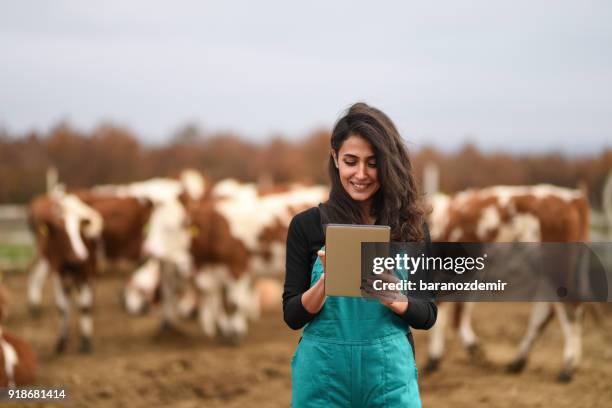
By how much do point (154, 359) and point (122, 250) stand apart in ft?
9.19

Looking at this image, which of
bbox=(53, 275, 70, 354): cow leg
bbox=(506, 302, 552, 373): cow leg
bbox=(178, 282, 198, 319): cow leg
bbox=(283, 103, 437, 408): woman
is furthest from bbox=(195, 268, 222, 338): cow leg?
bbox=(283, 103, 437, 408): woman

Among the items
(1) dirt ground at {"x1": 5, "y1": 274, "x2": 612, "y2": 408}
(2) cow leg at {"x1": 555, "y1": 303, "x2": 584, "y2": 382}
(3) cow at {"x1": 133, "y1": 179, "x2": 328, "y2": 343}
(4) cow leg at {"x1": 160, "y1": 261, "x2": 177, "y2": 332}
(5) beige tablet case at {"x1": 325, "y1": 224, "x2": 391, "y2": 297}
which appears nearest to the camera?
(5) beige tablet case at {"x1": 325, "y1": 224, "x2": 391, "y2": 297}

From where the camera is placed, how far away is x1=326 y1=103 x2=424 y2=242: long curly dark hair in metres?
2.09

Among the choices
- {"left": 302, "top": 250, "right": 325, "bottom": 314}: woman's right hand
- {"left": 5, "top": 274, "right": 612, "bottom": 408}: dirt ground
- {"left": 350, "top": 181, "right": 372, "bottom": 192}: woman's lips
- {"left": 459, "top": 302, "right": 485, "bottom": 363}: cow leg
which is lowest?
{"left": 5, "top": 274, "right": 612, "bottom": 408}: dirt ground

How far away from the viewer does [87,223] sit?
7070mm

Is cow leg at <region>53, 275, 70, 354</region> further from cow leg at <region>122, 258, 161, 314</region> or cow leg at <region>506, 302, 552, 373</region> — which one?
cow leg at <region>506, 302, 552, 373</region>

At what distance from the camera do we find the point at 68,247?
6754mm

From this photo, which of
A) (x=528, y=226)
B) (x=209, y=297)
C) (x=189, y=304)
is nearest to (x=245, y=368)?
(x=209, y=297)

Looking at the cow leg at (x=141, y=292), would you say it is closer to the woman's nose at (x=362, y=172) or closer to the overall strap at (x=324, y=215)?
the overall strap at (x=324, y=215)

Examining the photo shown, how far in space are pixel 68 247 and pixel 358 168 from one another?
5.33m

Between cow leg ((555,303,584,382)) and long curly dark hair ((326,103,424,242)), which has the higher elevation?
long curly dark hair ((326,103,424,242))

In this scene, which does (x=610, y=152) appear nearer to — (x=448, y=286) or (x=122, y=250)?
(x=122, y=250)

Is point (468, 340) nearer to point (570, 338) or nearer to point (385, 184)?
point (570, 338)

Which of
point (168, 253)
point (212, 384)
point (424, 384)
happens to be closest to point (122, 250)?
point (168, 253)
